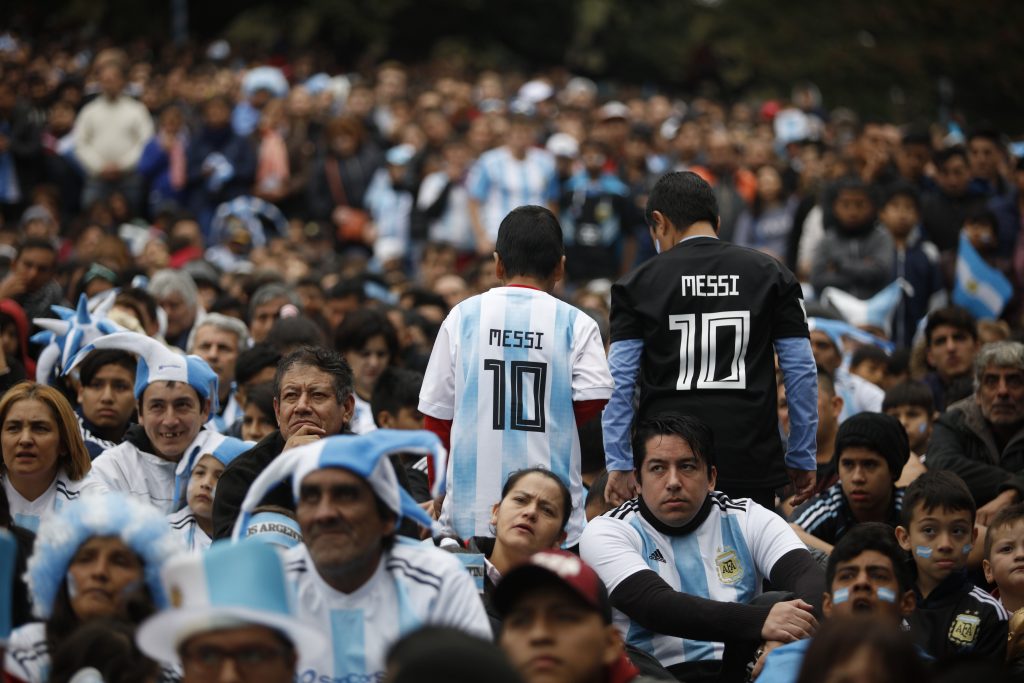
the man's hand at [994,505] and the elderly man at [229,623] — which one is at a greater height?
the man's hand at [994,505]

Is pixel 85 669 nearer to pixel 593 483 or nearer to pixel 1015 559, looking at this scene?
pixel 593 483

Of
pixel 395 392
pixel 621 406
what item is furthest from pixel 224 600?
pixel 395 392

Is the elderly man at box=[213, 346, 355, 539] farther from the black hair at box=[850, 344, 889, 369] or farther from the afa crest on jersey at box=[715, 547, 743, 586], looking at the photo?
the black hair at box=[850, 344, 889, 369]

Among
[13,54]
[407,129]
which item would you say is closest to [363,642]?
[407,129]

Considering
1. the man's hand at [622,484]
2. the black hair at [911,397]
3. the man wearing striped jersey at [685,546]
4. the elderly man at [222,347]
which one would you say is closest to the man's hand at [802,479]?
the man wearing striped jersey at [685,546]

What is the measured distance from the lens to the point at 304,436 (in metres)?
6.86

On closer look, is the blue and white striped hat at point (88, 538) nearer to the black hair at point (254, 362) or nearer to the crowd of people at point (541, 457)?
the crowd of people at point (541, 457)

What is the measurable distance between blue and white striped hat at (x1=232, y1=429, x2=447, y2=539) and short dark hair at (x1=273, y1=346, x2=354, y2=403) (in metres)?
2.01

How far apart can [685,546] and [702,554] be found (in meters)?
0.08

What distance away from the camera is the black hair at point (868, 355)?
11.3 meters

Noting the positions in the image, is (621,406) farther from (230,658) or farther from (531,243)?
(230,658)

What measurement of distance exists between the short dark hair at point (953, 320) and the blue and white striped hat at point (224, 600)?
23.1 ft

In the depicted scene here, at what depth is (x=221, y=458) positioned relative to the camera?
782 cm

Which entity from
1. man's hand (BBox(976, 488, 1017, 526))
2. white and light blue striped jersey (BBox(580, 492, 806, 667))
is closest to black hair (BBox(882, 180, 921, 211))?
man's hand (BBox(976, 488, 1017, 526))
